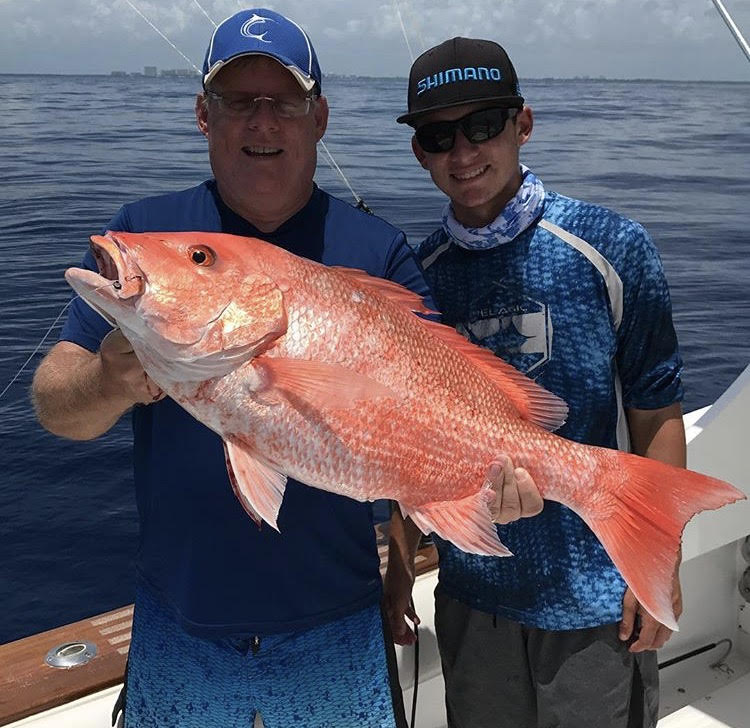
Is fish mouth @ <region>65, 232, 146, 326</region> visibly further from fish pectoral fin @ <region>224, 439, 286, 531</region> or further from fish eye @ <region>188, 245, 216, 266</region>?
fish pectoral fin @ <region>224, 439, 286, 531</region>

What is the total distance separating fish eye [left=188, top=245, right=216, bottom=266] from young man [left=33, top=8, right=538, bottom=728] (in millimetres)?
402

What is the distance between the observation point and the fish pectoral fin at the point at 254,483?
173cm

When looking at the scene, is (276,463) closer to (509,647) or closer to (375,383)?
(375,383)

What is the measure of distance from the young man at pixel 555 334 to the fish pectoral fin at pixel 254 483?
3.00ft

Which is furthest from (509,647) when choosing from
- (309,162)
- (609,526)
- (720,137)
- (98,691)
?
(720,137)

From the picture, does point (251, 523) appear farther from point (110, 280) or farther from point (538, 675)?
point (538, 675)

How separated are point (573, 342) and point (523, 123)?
661 mm

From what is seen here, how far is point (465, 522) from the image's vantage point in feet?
6.42

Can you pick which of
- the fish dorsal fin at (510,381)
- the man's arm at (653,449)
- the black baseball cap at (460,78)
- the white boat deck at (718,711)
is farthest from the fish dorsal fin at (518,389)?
the white boat deck at (718,711)

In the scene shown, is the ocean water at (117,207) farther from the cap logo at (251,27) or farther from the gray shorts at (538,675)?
the cap logo at (251,27)

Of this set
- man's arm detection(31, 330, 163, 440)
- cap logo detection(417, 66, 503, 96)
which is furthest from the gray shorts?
cap logo detection(417, 66, 503, 96)

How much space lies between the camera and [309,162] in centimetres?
222

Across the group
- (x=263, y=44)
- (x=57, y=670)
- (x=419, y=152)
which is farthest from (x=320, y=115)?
(x=57, y=670)

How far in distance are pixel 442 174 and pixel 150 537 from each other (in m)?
1.22
